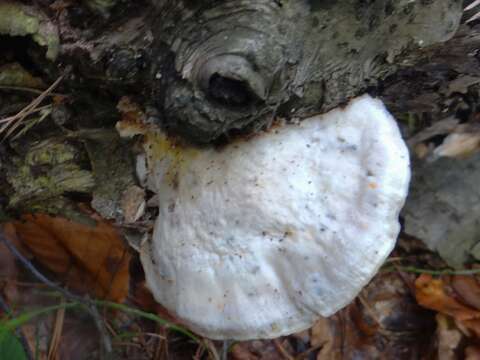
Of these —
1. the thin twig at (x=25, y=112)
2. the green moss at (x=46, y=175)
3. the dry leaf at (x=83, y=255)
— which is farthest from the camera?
the dry leaf at (x=83, y=255)

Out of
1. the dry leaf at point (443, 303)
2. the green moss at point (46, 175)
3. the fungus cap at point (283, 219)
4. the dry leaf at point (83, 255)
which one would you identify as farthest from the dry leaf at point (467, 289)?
the green moss at point (46, 175)

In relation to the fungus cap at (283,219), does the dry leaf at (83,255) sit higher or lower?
lower

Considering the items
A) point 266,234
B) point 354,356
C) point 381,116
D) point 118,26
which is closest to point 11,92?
point 118,26

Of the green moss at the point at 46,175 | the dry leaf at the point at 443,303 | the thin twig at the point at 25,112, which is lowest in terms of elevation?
the dry leaf at the point at 443,303

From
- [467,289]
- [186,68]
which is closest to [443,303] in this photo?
[467,289]

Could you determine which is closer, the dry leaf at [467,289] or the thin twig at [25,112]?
the thin twig at [25,112]

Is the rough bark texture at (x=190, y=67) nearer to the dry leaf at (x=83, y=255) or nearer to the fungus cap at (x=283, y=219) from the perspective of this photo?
the fungus cap at (x=283, y=219)

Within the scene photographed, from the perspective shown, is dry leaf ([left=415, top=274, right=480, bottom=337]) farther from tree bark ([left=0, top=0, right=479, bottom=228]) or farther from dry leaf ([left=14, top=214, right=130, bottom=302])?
dry leaf ([left=14, top=214, right=130, bottom=302])
